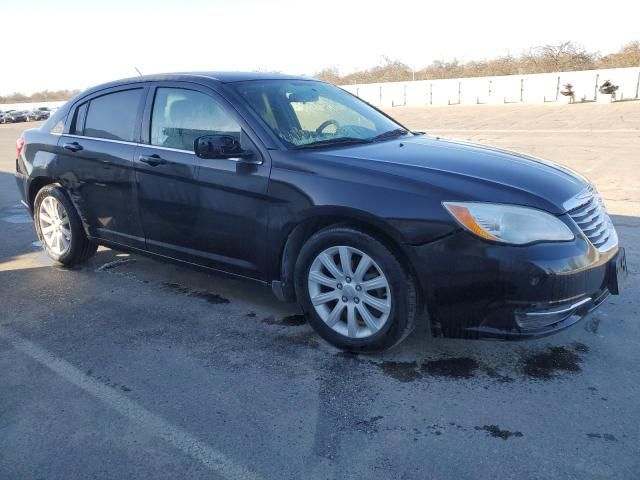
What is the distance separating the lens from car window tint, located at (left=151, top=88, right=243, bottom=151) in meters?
3.88

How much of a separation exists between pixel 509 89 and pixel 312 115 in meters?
33.3

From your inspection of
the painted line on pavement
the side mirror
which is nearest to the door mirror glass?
the side mirror

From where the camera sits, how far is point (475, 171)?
329 centimetres

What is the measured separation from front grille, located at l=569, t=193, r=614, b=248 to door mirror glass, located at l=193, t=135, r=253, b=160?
196 cm

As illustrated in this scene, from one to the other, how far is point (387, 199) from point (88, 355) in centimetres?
206

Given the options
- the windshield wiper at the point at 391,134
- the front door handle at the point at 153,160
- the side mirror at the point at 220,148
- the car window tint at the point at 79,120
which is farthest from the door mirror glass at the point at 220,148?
the car window tint at the point at 79,120

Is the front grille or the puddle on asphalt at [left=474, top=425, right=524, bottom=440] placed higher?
the front grille

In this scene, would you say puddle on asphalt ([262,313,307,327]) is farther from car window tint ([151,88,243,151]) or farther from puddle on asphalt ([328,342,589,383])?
car window tint ([151,88,243,151])

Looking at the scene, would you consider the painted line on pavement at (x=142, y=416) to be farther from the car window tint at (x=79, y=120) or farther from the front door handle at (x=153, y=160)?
the car window tint at (x=79, y=120)

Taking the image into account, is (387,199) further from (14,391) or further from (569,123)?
(569,123)

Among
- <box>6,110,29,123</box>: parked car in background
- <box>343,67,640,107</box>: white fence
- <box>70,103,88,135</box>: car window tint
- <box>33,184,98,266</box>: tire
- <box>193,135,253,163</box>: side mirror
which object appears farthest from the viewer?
<box>6,110,29,123</box>: parked car in background

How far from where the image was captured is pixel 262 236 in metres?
3.68

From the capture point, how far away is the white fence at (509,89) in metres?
30.8

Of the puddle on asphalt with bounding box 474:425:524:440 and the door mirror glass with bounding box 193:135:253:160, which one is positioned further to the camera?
the door mirror glass with bounding box 193:135:253:160
